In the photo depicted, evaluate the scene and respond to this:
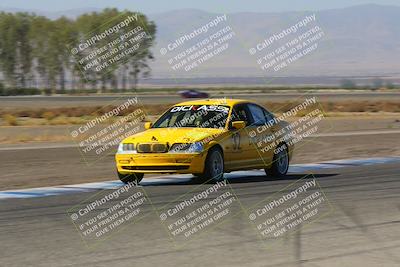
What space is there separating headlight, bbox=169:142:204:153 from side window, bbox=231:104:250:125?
48.9 inches

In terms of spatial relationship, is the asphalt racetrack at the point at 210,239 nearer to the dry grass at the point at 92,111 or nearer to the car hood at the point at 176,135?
the car hood at the point at 176,135

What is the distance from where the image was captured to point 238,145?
13.8 metres

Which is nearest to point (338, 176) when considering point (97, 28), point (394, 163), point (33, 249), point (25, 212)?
point (394, 163)

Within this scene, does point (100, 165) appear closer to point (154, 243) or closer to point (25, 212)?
point (25, 212)

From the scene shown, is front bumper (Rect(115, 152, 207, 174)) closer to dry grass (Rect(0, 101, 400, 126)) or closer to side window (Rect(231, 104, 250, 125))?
side window (Rect(231, 104, 250, 125))

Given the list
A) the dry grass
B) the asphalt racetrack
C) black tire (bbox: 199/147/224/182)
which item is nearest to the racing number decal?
black tire (bbox: 199/147/224/182)

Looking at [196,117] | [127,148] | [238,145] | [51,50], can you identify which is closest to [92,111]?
[196,117]

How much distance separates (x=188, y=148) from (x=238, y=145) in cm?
122

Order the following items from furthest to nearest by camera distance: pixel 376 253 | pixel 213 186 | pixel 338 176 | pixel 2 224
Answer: pixel 338 176 < pixel 213 186 < pixel 2 224 < pixel 376 253

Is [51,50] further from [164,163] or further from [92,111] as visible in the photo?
[164,163]

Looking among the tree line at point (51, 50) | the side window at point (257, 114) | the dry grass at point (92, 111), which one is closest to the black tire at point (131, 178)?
the side window at point (257, 114)

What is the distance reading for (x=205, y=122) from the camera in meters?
13.7

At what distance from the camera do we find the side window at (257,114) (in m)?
14.4

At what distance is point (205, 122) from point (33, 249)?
642 cm
